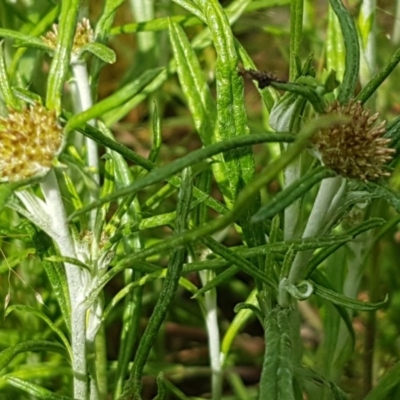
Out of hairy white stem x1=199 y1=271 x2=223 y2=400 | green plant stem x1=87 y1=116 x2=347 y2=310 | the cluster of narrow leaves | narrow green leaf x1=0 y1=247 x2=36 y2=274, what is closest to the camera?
green plant stem x1=87 y1=116 x2=347 y2=310

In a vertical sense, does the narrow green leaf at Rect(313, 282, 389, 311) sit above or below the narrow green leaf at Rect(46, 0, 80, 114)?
below

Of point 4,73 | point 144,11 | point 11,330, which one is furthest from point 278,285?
point 144,11

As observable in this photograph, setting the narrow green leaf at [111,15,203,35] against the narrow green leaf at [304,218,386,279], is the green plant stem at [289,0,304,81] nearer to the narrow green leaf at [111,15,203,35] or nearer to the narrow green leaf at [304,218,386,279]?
the narrow green leaf at [304,218,386,279]

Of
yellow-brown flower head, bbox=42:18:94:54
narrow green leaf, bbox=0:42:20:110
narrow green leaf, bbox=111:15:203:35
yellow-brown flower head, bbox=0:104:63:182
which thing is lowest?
yellow-brown flower head, bbox=0:104:63:182

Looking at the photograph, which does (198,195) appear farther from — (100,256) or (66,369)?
(66,369)

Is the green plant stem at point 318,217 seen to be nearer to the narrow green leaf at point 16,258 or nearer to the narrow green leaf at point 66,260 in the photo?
the narrow green leaf at point 66,260

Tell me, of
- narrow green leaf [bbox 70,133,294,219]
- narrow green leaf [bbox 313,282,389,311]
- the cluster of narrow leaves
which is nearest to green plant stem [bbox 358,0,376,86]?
the cluster of narrow leaves

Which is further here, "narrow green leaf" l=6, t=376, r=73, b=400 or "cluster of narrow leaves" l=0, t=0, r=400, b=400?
"narrow green leaf" l=6, t=376, r=73, b=400
